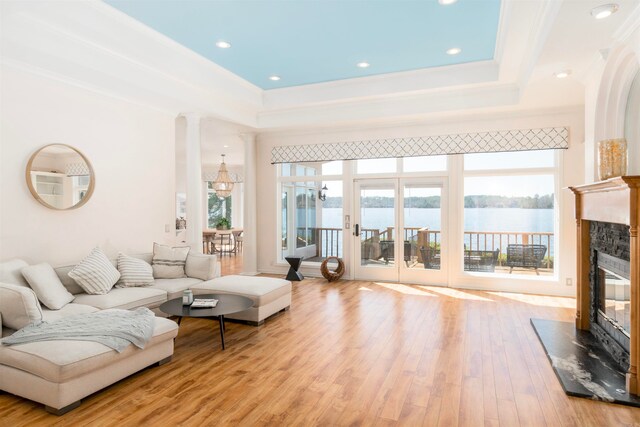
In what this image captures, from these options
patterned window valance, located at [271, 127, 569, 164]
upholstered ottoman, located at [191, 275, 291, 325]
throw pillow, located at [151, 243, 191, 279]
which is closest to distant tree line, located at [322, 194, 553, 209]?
patterned window valance, located at [271, 127, 569, 164]

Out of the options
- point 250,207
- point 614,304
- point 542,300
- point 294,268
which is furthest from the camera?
point 250,207

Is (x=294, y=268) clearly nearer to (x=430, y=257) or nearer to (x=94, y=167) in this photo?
(x=430, y=257)

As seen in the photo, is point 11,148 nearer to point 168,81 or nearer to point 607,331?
point 168,81

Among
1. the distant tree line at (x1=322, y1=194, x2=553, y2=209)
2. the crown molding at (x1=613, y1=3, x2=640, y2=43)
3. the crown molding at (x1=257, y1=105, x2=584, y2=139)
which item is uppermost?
the crown molding at (x1=257, y1=105, x2=584, y2=139)

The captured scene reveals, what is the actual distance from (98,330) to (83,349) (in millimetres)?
275

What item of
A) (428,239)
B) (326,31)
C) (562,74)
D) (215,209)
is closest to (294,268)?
(428,239)

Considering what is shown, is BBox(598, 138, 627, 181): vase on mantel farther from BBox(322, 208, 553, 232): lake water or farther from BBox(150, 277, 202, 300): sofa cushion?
BBox(150, 277, 202, 300): sofa cushion

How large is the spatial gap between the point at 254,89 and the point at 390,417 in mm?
5018

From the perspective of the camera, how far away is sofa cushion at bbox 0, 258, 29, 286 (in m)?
3.37

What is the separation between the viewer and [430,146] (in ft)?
20.2

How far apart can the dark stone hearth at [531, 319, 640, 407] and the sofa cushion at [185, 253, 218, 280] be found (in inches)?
148

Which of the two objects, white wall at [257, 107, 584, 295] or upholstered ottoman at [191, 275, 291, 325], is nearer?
upholstered ottoman at [191, 275, 291, 325]

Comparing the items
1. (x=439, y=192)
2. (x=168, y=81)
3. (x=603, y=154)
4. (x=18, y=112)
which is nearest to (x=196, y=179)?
(x=168, y=81)

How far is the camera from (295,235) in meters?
7.49
